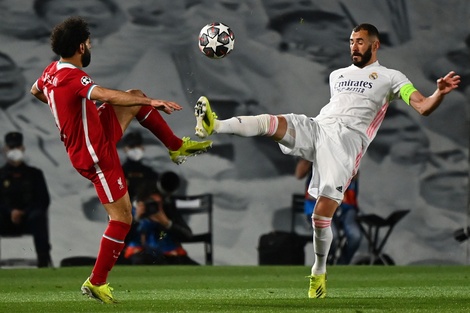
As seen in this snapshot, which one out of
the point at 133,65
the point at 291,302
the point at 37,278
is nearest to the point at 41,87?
the point at 291,302

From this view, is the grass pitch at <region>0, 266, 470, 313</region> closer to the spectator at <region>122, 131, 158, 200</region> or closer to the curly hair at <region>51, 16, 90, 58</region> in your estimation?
the spectator at <region>122, 131, 158, 200</region>

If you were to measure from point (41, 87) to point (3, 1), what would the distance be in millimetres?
6157

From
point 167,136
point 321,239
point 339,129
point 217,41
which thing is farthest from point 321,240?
point 217,41

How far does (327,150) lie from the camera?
744 cm

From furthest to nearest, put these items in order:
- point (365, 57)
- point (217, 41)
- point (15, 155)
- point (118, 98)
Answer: point (15, 155), point (217, 41), point (365, 57), point (118, 98)

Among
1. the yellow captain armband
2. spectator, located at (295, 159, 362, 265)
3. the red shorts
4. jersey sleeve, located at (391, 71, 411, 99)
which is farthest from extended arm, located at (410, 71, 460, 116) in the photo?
spectator, located at (295, 159, 362, 265)

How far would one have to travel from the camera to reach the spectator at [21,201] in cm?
1269

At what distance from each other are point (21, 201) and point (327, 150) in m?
6.30

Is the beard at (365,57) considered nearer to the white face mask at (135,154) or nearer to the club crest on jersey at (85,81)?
the club crest on jersey at (85,81)

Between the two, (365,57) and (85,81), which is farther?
(365,57)

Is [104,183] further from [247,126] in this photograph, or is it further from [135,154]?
[135,154]

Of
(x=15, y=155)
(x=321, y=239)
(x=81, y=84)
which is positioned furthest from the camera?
(x=15, y=155)

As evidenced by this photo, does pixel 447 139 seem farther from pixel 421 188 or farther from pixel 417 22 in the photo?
pixel 417 22

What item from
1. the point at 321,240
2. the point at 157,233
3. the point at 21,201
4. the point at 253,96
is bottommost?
the point at 157,233
